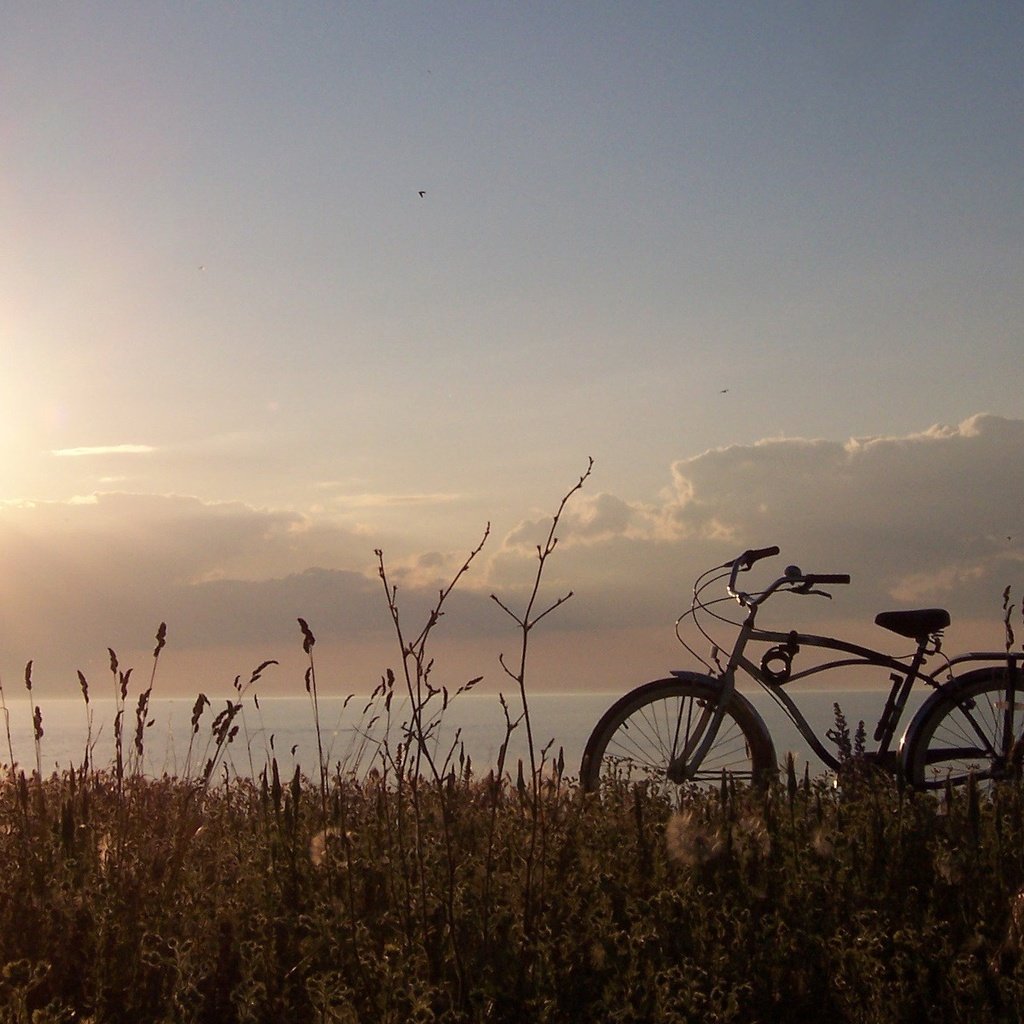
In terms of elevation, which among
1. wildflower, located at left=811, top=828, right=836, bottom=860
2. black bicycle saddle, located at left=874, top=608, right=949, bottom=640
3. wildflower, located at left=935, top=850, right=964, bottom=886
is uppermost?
black bicycle saddle, located at left=874, top=608, right=949, bottom=640

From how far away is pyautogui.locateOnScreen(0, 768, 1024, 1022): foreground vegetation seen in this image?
4.15m

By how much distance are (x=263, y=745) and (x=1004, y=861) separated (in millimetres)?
3801

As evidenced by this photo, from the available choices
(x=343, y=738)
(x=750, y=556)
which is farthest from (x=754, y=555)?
(x=343, y=738)

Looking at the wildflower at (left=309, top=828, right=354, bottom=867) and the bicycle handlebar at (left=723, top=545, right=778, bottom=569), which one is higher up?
the bicycle handlebar at (left=723, top=545, right=778, bottom=569)

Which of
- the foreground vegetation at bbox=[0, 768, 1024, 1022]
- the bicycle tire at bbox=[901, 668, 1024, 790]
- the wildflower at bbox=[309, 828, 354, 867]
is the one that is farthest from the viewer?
the bicycle tire at bbox=[901, 668, 1024, 790]

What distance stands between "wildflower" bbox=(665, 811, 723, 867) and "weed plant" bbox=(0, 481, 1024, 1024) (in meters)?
0.01

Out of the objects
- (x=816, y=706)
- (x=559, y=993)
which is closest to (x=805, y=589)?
(x=816, y=706)

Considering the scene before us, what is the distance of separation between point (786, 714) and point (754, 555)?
1.20m

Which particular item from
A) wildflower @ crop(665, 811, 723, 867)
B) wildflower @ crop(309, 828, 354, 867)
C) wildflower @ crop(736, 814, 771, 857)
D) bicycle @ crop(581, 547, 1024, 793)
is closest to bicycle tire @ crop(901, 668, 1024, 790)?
bicycle @ crop(581, 547, 1024, 793)

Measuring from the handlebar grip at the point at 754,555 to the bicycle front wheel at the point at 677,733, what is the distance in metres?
1.00

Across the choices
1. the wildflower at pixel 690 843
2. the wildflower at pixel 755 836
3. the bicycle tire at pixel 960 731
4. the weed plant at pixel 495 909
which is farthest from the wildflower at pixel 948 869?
the bicycle tire at pixel 960 731

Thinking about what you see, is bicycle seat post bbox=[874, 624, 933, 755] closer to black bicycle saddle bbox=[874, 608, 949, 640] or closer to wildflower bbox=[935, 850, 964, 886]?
black bicycle saddle bbox=[874, 608, 949, 640]

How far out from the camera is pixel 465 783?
21.7 feet

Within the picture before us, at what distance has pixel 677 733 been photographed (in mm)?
8641
